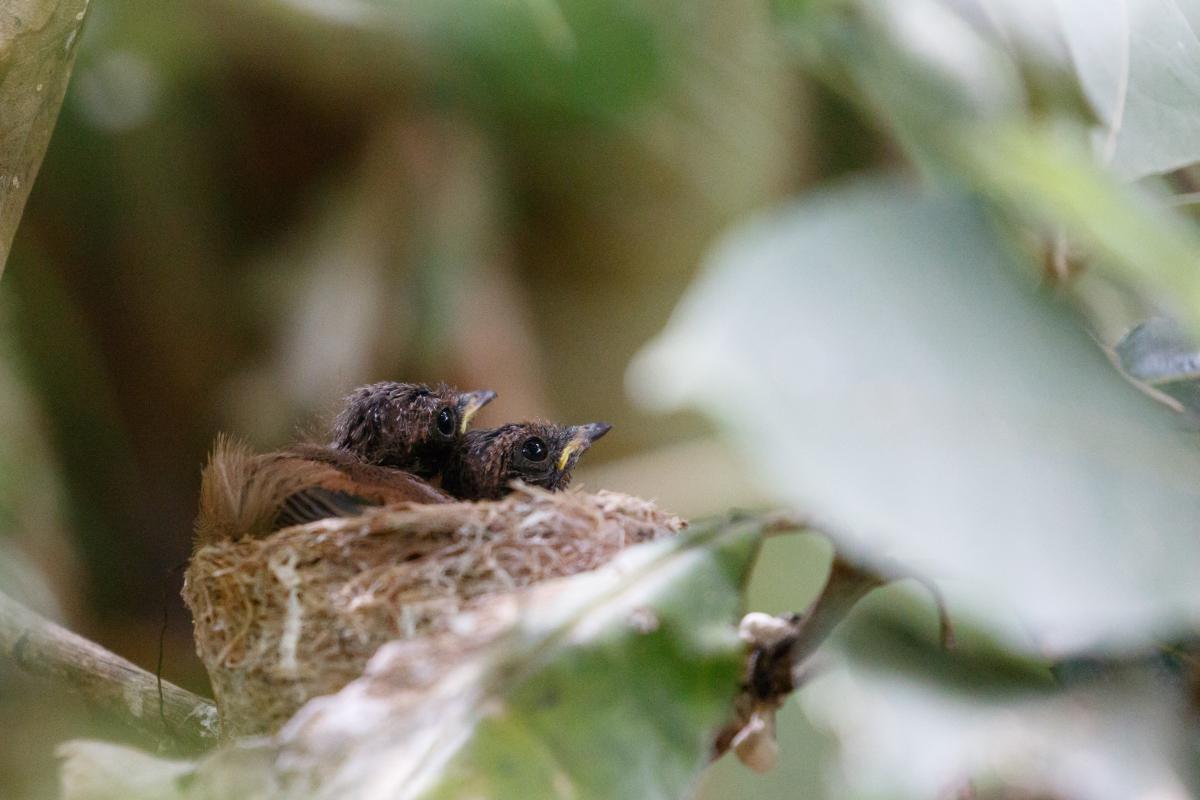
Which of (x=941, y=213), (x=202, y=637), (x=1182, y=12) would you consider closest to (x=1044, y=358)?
(x=941, y=213)

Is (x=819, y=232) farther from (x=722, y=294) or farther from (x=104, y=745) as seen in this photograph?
(x=104, y=745)

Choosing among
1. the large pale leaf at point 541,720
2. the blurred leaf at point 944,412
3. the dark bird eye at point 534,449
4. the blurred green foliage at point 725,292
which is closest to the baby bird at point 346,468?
the dark bird eye at point 534,449

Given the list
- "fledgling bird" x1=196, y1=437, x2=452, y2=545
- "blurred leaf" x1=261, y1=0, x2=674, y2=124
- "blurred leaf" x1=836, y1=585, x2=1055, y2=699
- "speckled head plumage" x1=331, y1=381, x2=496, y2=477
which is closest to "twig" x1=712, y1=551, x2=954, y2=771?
"blurred leaf" x1=836, y1=585, x2=1055, y2=699

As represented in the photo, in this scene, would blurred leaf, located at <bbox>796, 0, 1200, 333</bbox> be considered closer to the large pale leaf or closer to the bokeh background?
the large pale leaf

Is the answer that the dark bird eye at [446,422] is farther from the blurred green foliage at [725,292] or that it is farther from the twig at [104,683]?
the twig at [104,683]

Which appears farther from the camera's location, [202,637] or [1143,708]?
[202,637]

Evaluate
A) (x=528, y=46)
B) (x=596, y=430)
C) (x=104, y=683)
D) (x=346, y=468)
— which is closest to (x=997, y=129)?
(x=346, y=468)
